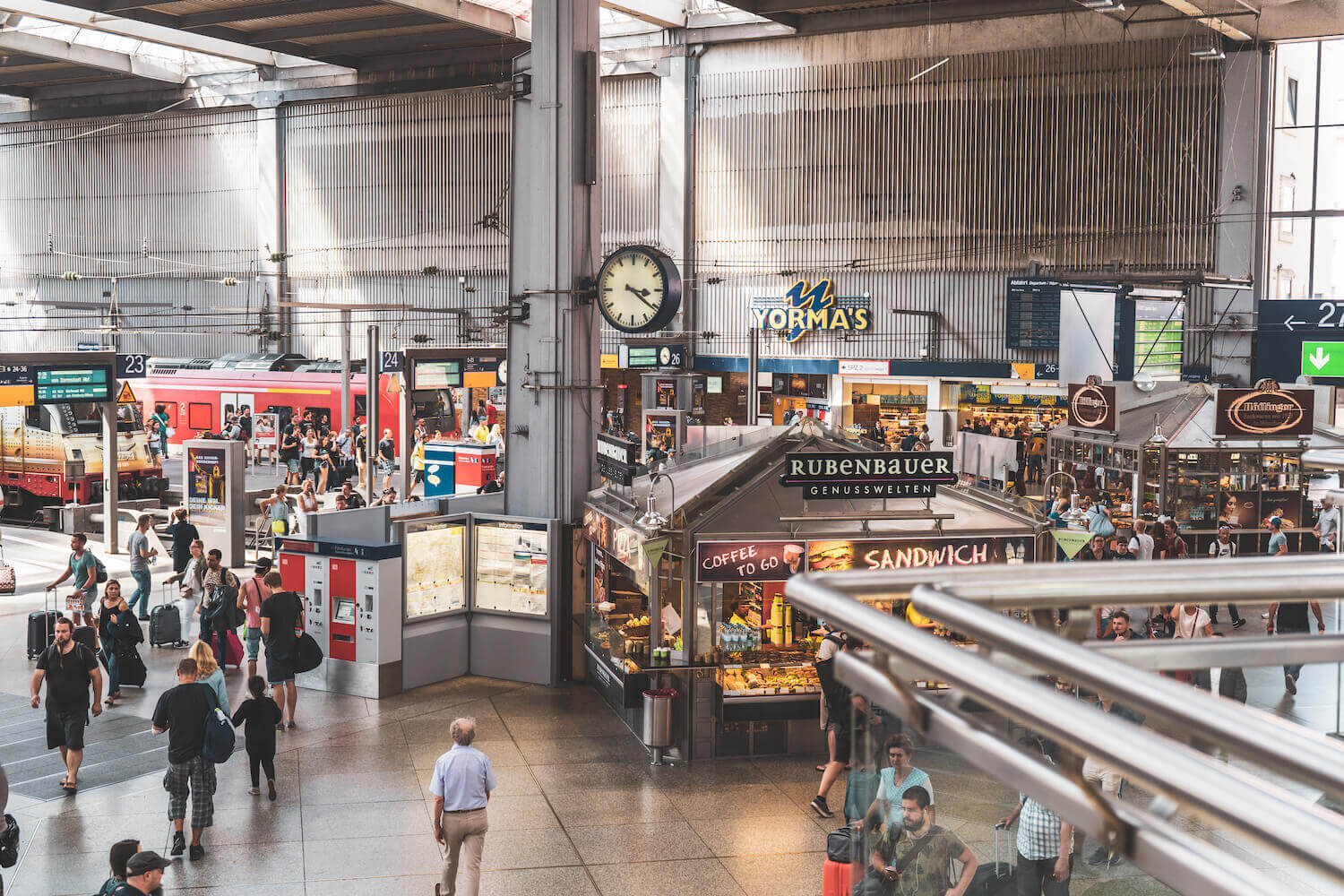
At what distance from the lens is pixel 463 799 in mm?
8523

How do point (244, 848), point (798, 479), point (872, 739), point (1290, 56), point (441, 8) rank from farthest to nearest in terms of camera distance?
1. point (441, 8)
2. point (1290, 56)
3. point (798, 479)
4. point (244, 848)
5. point (872, 739)

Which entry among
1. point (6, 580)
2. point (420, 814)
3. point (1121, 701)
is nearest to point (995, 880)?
point (1121, 701)

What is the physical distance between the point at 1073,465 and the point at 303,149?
27620mm

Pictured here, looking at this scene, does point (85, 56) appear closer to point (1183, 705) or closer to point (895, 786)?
point (895, 786)

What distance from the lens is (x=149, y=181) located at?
43688 mm

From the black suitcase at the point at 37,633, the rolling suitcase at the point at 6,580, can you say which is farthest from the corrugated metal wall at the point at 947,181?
the black suitcase at the point at 37,633

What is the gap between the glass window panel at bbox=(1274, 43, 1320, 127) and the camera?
29.0 m

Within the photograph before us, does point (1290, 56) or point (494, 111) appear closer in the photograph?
point (1290, 56)

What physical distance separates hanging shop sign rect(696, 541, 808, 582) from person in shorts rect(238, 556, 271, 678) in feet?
15.6

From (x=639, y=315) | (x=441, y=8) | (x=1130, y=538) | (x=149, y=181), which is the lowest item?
(x=1130, y=538)

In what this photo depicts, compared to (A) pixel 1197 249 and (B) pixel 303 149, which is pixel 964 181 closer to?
(A) pixel 1197 249

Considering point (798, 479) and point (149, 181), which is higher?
point (149, 181)

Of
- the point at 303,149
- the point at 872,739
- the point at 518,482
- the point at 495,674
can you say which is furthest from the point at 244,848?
the point at 303,149

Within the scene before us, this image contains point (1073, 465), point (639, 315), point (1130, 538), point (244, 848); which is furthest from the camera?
point (1073, 465)
